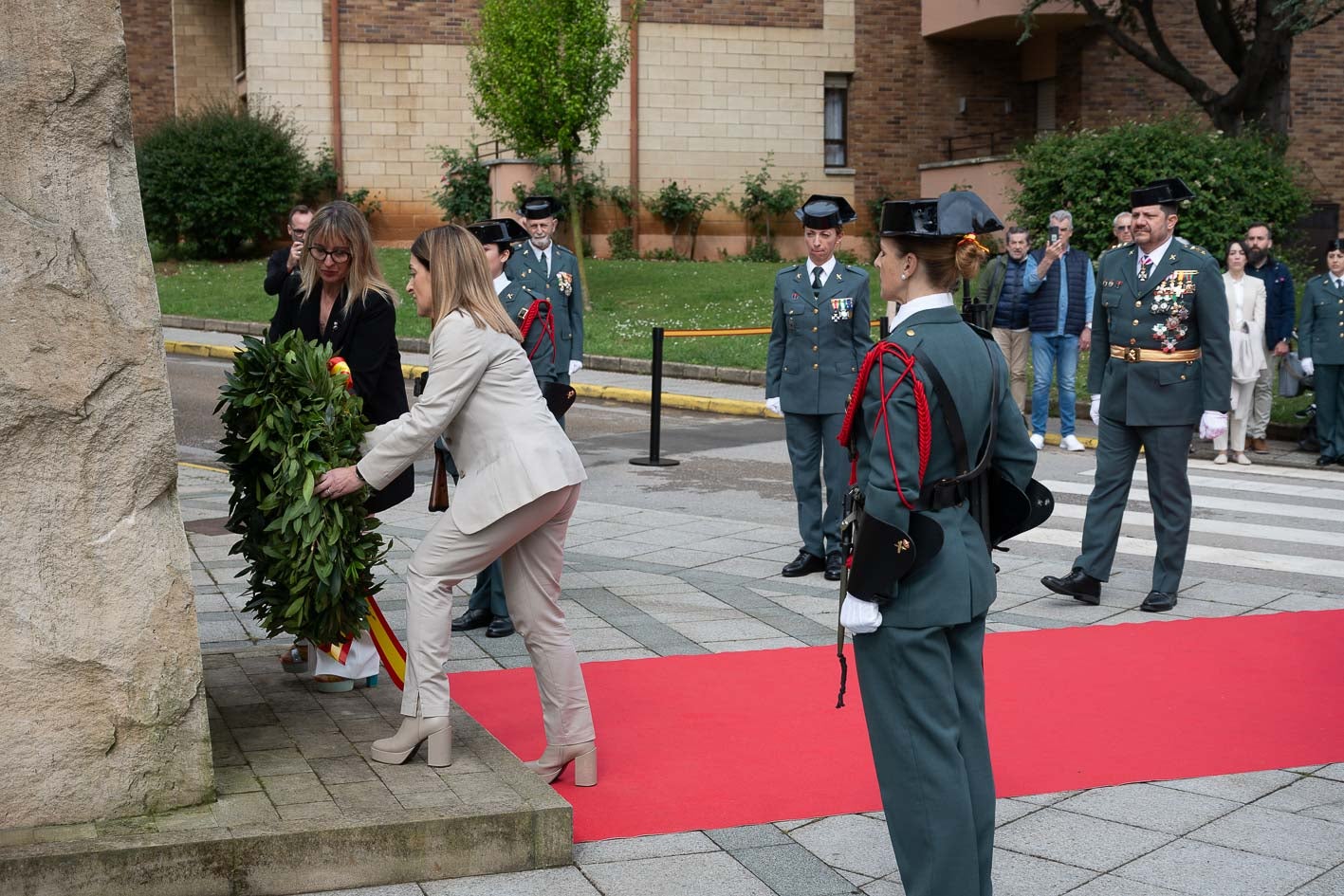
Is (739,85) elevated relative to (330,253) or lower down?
elevated

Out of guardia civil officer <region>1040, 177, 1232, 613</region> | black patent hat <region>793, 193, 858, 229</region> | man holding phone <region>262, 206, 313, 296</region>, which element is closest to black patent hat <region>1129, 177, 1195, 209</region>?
guardia civil officer <region>1040, 177, 1232, 613</region>

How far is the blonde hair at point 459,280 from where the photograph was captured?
5047mm

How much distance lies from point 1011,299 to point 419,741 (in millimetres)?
10401

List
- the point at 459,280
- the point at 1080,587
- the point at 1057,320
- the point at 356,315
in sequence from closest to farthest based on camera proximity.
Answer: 1. the point at 459,280
2. the point at 356,315
3. the point at 1080,587
4. the point at 1057,320

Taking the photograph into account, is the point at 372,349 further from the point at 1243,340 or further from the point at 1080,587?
the point at 1243,340

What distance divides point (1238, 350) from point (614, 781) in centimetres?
980

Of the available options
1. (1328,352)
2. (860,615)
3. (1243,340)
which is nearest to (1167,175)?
(1328,352)

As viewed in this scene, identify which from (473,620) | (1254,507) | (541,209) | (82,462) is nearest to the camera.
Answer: (82,462)

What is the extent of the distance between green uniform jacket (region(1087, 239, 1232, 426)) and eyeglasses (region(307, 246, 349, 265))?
399 cm

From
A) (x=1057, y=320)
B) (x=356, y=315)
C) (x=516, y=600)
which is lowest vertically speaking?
(x=516, y=600)

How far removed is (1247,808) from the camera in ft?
16.1

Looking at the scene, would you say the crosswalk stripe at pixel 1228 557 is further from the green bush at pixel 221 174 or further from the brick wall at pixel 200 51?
the brick wall at pixel 200 51

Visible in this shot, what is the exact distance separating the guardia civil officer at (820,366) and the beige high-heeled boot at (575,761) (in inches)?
137

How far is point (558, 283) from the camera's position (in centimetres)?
905
